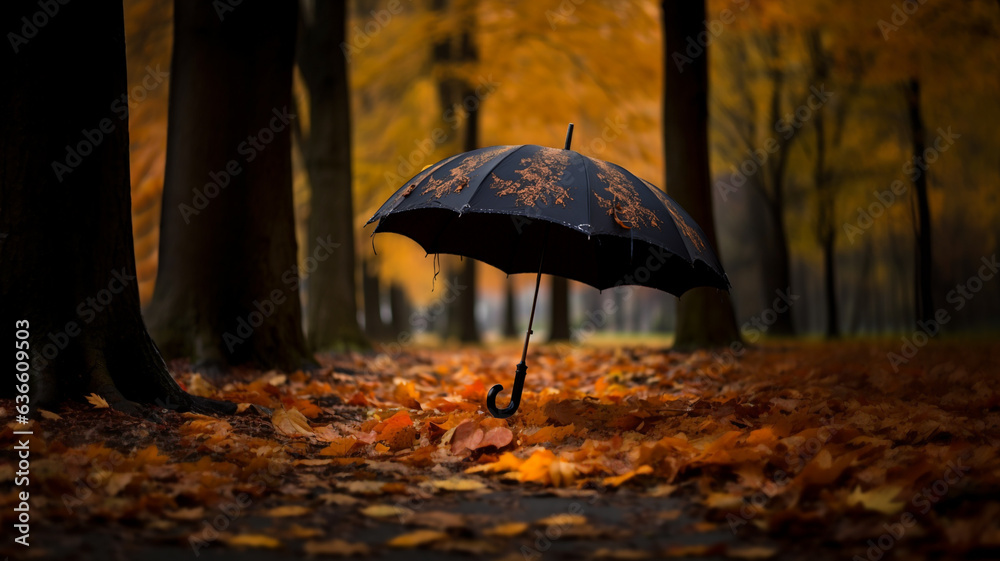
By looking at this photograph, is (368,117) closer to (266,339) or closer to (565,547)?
(266,339)

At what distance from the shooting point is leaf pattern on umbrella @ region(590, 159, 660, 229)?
138 inches

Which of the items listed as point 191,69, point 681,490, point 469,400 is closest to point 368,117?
point 191,69

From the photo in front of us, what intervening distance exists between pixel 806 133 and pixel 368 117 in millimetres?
9600

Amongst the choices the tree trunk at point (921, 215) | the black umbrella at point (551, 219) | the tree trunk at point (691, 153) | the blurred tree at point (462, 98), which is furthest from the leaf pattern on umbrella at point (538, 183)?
the tree trunk at point (921, 215)

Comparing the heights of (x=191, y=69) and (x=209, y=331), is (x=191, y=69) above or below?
above

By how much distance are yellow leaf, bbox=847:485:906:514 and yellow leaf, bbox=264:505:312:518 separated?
181 centimetres

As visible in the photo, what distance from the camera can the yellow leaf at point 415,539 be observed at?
2.14 meters

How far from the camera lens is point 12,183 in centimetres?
330

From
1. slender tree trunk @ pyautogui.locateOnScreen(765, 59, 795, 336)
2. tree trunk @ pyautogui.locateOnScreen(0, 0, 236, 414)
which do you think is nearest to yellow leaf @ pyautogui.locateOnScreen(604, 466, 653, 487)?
tree trunk @ pyautogui.locateOnScreen(0, 0, 236, 414)

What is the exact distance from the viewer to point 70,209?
3.43 m

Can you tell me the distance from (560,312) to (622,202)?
437 inches

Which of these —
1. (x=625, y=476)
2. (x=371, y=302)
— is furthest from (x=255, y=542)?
(x=371, y=302)

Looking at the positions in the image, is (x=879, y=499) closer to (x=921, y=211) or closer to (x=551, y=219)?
(x=551, y=219)

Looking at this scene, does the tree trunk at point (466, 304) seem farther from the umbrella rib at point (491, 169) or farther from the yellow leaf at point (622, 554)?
the yellow leaf at point (622, 554)
